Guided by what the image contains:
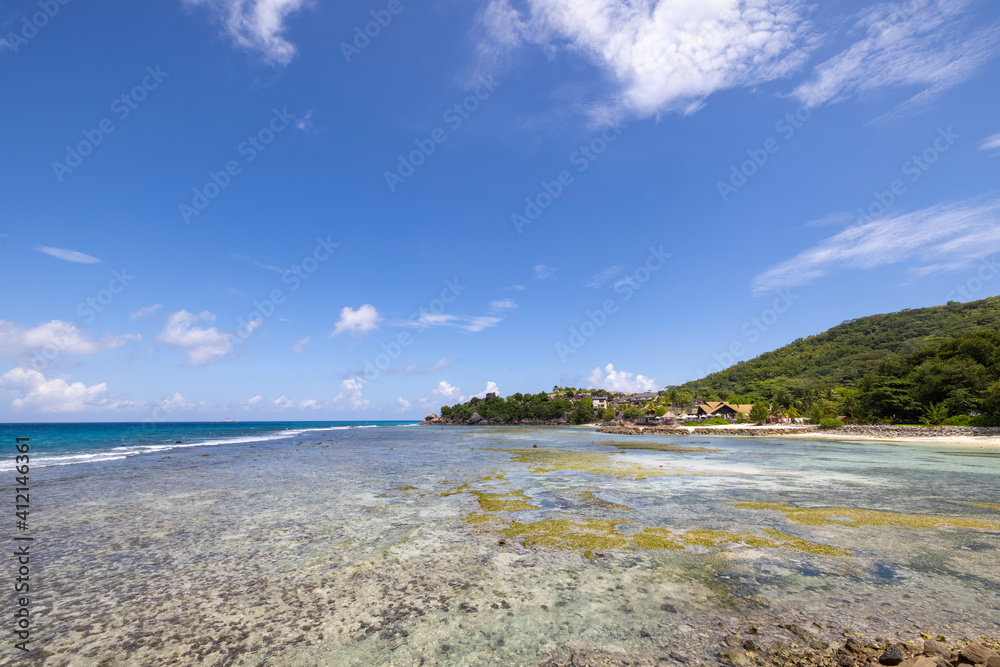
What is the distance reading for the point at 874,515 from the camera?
1307 cm

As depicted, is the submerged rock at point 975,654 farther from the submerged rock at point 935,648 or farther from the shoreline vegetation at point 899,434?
the shoreline vegetation at point 899,434

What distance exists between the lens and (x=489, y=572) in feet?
27.8

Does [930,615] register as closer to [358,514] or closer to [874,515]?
[874,515]

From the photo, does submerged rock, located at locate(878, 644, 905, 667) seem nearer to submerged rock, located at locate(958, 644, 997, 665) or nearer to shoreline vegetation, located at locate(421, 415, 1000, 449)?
submerged rock, located at locate(958, 644, 997, 665)

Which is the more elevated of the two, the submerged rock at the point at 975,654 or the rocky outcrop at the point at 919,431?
the submerged rock at the point at 975,654

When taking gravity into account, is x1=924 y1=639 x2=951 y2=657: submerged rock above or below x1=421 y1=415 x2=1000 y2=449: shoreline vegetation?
above

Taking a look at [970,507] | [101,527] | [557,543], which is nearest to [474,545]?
[557,543]

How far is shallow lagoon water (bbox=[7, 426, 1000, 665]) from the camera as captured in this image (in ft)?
19.3

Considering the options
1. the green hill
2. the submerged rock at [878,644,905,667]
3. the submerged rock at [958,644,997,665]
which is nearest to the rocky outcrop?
the submerged rock at [958,644,997,665]

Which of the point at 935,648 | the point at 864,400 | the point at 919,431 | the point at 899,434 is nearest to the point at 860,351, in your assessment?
the point at 864,400

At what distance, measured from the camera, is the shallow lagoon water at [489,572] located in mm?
5895

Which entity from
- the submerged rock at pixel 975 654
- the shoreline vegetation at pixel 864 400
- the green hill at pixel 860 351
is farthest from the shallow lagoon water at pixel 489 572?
the green hill at pixel 860 351

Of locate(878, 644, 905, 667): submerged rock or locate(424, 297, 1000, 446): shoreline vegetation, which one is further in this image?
locate(424, 297, 1000, 446): shoreline vegetation

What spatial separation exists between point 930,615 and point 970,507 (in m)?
12.9
